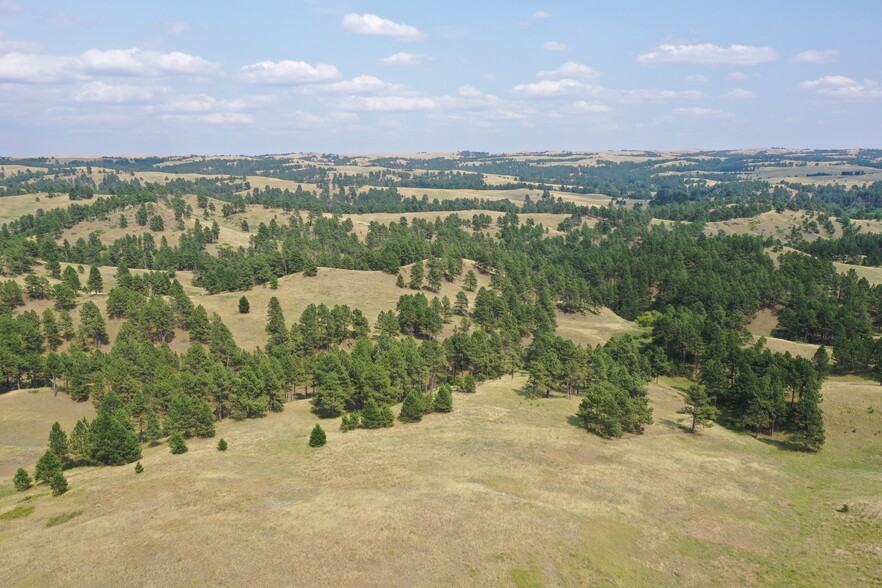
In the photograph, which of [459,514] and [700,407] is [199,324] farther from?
[700,407]

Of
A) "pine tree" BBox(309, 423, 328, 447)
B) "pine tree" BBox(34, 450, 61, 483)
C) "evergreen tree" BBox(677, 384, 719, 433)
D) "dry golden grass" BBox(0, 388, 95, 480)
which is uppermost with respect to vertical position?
"pine tree" BBox(34, 450, 61, 483)

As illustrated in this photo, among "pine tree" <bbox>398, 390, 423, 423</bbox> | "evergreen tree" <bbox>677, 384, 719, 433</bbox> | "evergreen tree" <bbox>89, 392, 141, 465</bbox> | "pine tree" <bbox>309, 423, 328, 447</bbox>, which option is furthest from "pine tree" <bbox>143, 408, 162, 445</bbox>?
"evergreen tree" <bbox>677, 384, 719, 433</bbox>

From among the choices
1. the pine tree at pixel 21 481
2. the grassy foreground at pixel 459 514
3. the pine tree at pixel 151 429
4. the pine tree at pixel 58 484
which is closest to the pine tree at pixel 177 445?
the grassy foreground at pixel 459 514

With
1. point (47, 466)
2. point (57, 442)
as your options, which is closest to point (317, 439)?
point (47, 466)

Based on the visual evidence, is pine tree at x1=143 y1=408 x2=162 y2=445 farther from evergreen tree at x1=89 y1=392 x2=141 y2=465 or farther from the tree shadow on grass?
the tree shadow on grass

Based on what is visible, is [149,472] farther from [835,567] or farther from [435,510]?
[835,567]

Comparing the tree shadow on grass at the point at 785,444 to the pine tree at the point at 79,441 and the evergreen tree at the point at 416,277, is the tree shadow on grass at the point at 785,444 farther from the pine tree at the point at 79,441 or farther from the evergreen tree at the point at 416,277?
the evergreen tree at the point at 416,277
